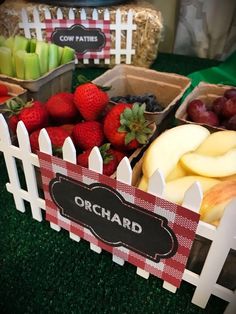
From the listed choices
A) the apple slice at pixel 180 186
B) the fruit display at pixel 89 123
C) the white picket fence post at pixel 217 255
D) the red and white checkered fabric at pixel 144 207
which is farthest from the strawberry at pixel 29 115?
the white picket fence post at pixel 217 255

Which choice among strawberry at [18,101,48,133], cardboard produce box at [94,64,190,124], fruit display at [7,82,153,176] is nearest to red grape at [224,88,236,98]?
cardboard produce box at [94,64,190,124]

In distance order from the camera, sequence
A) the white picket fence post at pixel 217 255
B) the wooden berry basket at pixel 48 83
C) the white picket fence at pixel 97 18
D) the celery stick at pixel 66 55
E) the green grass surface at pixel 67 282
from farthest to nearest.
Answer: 1. the white picket fence at pixel 97 18
2. the celery stick at pixel 66 55
3. the wooden berry basket at pixel 48 83
4. the green grass surface at pixel 67 282
5. the white picket fence post at pixel 217 255

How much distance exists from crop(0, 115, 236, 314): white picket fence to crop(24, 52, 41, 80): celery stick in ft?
1.12

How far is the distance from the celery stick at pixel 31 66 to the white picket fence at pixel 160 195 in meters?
0.34

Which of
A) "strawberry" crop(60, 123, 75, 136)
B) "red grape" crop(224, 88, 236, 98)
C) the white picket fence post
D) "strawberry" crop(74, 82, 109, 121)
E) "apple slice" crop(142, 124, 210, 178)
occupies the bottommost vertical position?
the white picket fence post

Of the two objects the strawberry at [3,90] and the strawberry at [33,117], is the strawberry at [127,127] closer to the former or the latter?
the strawberry at [33,117]

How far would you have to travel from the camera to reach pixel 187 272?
0.55m

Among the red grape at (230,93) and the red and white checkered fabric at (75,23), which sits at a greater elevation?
the red and white checkered fabric at (75,23)

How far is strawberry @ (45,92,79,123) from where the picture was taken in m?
0.70

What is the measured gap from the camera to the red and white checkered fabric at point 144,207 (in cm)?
47

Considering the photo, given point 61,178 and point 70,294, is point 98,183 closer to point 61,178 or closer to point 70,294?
point 61,178

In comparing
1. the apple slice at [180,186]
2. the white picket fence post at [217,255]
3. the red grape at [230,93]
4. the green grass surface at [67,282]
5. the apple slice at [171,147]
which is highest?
the red grape at [230,93]

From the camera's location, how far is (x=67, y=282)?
0.58 meters

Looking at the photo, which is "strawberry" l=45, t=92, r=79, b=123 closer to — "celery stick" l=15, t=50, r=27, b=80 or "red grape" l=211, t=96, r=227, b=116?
"celery stick" l=15, t=50, r=27, b=80
